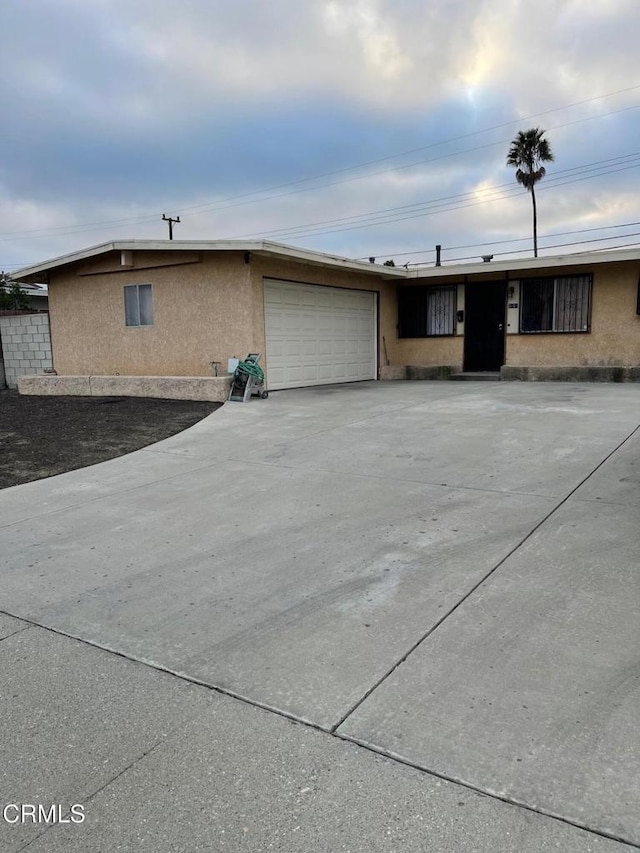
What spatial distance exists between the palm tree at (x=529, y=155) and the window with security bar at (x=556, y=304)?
1722 cm

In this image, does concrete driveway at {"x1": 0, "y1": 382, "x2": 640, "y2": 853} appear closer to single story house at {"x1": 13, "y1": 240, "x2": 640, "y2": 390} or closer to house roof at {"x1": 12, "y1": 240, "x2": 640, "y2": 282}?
house roof at {"x1": 12, "y1": 240, "x2": 640, "y2": 282}

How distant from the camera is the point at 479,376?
608 inches

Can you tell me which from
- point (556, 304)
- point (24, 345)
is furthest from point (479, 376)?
point (24, 345)

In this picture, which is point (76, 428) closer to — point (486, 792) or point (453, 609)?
point (453, 609)

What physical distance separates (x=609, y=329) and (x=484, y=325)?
10.1 feet

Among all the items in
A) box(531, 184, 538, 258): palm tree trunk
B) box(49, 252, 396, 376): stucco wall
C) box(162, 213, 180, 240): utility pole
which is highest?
box(162, 213, 180, 240): utility pole

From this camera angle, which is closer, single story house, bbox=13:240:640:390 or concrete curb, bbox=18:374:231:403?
concrete curb, bbox=18:374:231:403

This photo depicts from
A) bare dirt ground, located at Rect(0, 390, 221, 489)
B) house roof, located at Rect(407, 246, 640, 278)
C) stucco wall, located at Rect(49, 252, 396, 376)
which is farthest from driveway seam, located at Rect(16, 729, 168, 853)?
house roof, located at Rect(407, 246, 640, 278)

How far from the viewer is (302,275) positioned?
13.7 m

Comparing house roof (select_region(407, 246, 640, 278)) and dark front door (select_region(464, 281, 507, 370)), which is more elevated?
house roof (select_region(407, 246, 640, 278))

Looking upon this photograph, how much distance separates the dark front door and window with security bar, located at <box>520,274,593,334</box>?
23.6 inches

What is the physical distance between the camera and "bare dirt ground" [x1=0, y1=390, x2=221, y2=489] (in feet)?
22.4

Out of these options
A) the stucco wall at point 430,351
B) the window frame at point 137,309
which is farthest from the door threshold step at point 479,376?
the window frame at point 137,309

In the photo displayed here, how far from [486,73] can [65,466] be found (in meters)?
12.0
